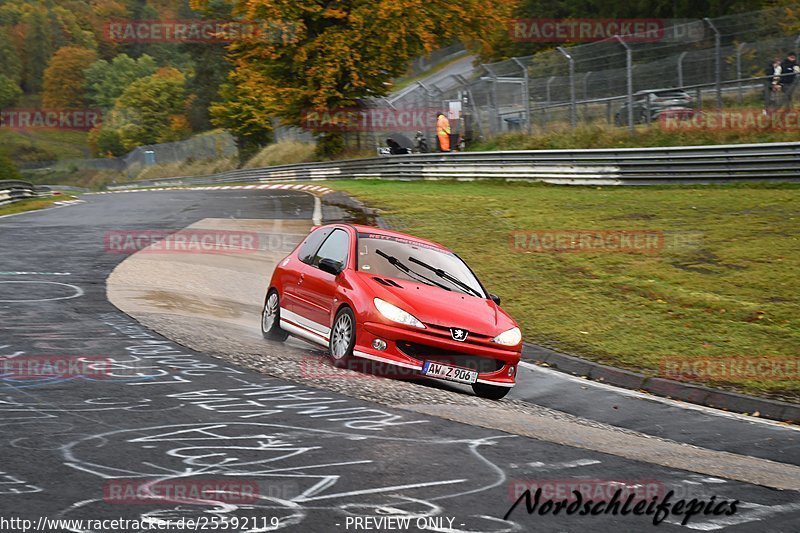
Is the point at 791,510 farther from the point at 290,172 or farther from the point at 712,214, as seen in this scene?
the point at 290,172

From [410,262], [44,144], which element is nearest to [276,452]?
[410,262]

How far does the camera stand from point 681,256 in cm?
1791

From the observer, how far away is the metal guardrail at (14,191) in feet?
112

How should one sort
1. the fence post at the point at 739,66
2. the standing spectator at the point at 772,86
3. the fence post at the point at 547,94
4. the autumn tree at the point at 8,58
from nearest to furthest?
the standing spectator at the point at 772,86 < the fence post at the point at 739,66 < the fence post at the point at 547,94 < the autumn tree at the point at 8,58

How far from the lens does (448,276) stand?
36.7ft

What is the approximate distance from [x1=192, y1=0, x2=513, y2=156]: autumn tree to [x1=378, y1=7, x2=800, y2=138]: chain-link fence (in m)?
10.7

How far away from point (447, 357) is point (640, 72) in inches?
859

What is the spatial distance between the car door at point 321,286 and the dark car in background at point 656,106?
18982 mm

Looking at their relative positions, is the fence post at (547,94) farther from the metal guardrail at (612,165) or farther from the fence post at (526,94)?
the metal guardrail at (612,165)
